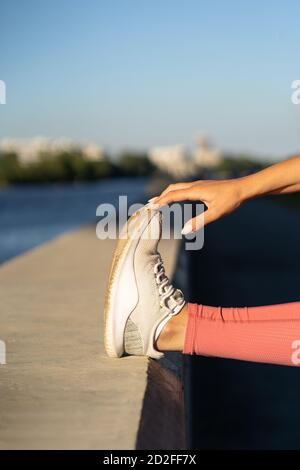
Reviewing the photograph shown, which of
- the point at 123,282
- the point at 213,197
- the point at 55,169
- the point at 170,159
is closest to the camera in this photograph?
the point at 213,197

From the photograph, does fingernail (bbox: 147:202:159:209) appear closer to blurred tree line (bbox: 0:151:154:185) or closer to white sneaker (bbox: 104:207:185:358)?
white sneaker (bbox: 104:207:185:358)

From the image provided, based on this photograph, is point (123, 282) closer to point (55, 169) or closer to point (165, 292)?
point (165, 292)

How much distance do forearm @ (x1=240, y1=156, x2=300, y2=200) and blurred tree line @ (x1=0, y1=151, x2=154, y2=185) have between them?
99470 mm

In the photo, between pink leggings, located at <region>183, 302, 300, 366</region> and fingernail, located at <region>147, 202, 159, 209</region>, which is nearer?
pink leggings, located at <region>183, 302, 300, 366</region>

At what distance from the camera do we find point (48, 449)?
2.14 m

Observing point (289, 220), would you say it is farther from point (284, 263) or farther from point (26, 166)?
point (26, 166)

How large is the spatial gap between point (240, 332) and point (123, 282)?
393mm

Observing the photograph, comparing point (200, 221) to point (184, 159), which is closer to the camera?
point (200, 221)

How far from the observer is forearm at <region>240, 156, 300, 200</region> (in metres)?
2.67

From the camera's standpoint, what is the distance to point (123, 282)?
2.82 m

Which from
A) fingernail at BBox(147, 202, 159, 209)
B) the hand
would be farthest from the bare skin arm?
fingernail at BBox(147, 202, 159, 209)

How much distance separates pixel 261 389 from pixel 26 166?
10655cm

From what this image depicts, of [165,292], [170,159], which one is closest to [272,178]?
[165,292]

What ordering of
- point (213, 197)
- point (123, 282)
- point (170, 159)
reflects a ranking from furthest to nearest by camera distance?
point (170, 159) < point (123, 282) < point (213, 197)
